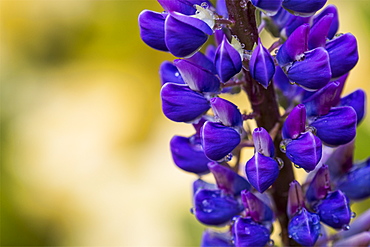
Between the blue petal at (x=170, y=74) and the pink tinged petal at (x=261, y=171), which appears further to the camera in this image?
the blue petal at (x=170, y=74)

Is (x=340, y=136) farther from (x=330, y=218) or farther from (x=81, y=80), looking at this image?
(x=81, y=80)

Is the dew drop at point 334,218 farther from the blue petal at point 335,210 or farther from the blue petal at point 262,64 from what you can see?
the blue petal at point 262,64

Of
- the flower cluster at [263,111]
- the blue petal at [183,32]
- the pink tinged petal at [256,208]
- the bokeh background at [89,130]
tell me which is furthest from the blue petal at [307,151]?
the bokeh background at [89,130]

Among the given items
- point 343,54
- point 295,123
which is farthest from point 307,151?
point 343,54

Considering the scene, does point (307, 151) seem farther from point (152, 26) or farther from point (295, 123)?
point (152, 26)

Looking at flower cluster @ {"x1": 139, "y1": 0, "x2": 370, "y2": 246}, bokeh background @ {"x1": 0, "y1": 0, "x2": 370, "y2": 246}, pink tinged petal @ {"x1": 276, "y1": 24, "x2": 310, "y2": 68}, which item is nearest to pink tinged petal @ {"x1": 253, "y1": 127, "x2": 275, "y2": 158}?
flower cluster @ {"x1": 139, "y1": 0, "x2": 370, "y2": 246}

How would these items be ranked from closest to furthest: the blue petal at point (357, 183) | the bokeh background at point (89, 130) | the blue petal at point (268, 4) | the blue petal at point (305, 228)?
the blue petal at point (268, 4), the blue petal at point (305, 228), the blue petal at point (357, 183), the bokeh background at point (89, 130)

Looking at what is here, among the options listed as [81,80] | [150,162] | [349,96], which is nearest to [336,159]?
[349,96]
